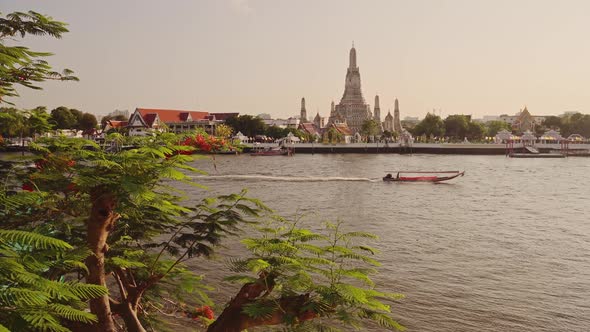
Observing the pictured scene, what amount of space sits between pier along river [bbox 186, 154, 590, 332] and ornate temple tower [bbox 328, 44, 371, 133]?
439 feet

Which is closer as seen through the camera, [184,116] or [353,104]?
[184,116]

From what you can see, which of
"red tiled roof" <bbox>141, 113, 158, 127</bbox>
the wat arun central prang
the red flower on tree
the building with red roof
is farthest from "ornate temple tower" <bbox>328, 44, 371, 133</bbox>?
the red flower on tree

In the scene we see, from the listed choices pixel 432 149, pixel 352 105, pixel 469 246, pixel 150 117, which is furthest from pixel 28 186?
pixel 352 105

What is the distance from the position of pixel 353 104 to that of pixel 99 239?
7081 inches

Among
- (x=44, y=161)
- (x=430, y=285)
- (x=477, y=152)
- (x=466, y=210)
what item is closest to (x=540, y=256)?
(x=430, y=285)

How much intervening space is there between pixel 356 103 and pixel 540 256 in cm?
16499

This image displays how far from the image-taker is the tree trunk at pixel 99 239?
436 cm

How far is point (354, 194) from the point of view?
38000mm

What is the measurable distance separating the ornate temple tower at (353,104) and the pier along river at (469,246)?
439 feet

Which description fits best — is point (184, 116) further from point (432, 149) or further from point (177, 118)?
point (432, 149)

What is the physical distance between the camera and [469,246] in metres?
20.7

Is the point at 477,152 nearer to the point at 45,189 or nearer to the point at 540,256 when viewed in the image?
the point at 540,256

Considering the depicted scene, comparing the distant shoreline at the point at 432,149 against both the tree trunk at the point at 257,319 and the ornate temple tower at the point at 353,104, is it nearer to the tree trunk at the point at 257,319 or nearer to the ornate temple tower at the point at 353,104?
the ornate temple tower at the point at 353,104

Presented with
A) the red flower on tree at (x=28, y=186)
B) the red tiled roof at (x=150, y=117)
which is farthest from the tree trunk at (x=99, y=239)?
the red tiled roof at (x=150, y=117)
